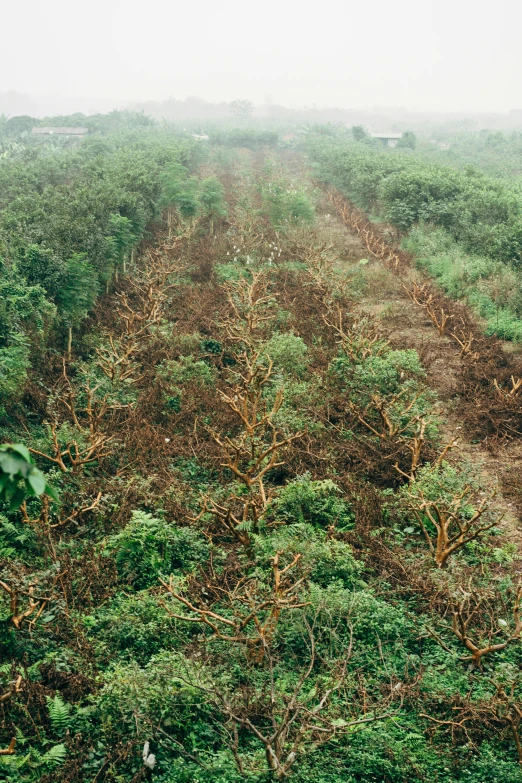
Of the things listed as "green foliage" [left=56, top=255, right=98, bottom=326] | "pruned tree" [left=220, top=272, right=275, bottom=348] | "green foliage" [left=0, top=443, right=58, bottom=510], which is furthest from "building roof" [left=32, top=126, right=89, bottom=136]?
"green foliage" [left=0, top=443, right=58, bottom=510]

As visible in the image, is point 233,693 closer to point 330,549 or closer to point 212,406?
point 330,549

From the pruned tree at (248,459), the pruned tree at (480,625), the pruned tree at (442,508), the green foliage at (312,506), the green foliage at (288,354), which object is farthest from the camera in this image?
the green foliage at (288,354)

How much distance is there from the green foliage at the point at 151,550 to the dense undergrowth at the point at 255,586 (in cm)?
3

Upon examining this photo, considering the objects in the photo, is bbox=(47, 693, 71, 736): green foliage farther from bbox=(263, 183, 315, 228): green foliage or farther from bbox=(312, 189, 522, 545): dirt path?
bbox=(263, 183, 315, 228): green foliage

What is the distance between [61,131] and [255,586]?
67.3m

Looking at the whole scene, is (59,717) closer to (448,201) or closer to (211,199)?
(211,199)

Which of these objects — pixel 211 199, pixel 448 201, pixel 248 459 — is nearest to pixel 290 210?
pixel 211 199

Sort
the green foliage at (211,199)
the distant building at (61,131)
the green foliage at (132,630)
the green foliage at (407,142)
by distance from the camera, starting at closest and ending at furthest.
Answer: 1. the green foliage at (132,630)
2. the green foliage at (211,199)
3. the green foliage at (407,142)
4. the distant building at (61,131)

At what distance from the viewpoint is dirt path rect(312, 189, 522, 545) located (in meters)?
9.12

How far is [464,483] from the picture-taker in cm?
859

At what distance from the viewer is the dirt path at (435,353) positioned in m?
9.12

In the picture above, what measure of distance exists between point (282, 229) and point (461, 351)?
A: 11988 mm

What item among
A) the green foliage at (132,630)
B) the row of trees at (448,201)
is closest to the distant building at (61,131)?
the row of trees at (448,201)

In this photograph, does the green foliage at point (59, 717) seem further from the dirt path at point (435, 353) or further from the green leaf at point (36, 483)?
the dirt path at point (435, 353)
